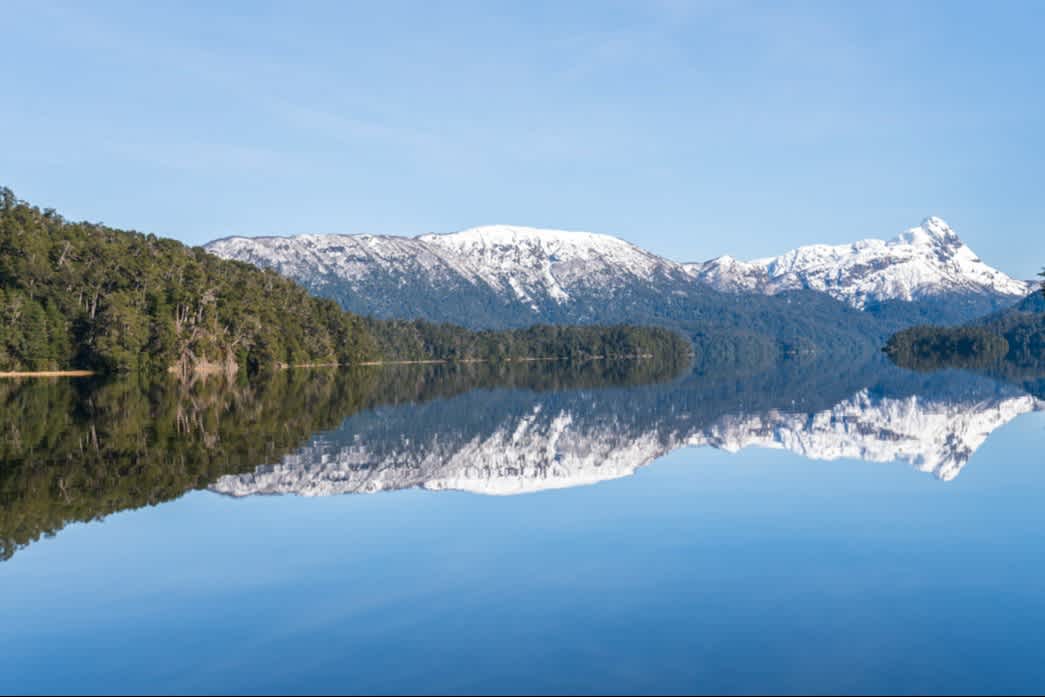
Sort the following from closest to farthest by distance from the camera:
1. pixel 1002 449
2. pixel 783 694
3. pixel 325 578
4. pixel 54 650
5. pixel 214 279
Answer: pixel 783 694, pixel 54 650, pixel 325 578, pixel 1002 449, pixel 214 279

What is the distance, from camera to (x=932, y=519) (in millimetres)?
24469

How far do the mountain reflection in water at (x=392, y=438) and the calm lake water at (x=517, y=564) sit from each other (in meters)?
0.29

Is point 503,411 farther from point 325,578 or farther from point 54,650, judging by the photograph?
point 54,650

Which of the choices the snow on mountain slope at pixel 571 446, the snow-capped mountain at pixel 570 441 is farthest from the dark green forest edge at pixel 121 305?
the snow on mountain slope at pixel 571 446

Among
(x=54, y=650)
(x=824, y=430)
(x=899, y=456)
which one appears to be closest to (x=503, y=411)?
(x=824, y=430)

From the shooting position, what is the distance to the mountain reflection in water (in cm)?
2978

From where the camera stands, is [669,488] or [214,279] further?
[214,279]

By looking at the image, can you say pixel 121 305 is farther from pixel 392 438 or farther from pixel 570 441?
pixel 570 441

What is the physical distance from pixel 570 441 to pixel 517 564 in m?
25.1

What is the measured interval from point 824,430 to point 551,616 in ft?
122

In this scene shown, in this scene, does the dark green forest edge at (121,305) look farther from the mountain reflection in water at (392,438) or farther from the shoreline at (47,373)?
the mountain reflection in water at (392,438)

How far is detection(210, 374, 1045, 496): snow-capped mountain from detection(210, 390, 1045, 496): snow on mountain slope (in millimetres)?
56

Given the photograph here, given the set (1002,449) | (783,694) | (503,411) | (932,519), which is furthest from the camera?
(503,411)

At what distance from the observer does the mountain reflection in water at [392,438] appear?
29.8 metres
